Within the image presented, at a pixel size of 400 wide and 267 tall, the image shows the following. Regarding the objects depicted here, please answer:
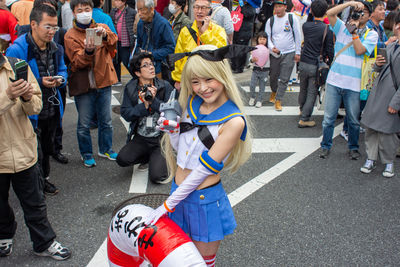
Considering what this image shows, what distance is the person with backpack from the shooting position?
22.7 feet

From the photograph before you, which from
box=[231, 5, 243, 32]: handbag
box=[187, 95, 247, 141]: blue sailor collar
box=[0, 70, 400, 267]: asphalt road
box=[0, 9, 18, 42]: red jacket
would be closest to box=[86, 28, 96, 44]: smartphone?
box=[0, 70, 400, 267]: asphalt road

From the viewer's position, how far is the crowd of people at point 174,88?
2.17 meters

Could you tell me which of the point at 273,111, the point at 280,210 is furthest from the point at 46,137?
the point at 273,111

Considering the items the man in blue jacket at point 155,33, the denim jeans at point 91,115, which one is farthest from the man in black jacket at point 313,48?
the denim jeans at point 91,115

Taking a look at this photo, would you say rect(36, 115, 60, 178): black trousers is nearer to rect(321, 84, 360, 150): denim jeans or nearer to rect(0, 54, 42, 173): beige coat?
rect(0, 54, 42, 173): beige coat

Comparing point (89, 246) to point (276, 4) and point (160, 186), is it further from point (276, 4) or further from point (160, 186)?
point (276, 4)

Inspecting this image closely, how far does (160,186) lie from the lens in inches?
170

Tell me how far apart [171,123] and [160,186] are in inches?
90.8

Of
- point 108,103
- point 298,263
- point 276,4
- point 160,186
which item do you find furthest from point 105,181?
point 276,4

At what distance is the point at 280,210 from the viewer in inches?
152

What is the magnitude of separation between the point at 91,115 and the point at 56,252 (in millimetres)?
2056

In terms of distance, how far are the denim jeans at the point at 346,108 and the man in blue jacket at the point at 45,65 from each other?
3473 mm

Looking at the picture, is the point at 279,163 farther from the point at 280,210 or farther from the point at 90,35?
the point at 90,35

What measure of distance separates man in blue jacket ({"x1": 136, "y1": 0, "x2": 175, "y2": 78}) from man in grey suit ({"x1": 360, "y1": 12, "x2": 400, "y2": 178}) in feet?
9.39
